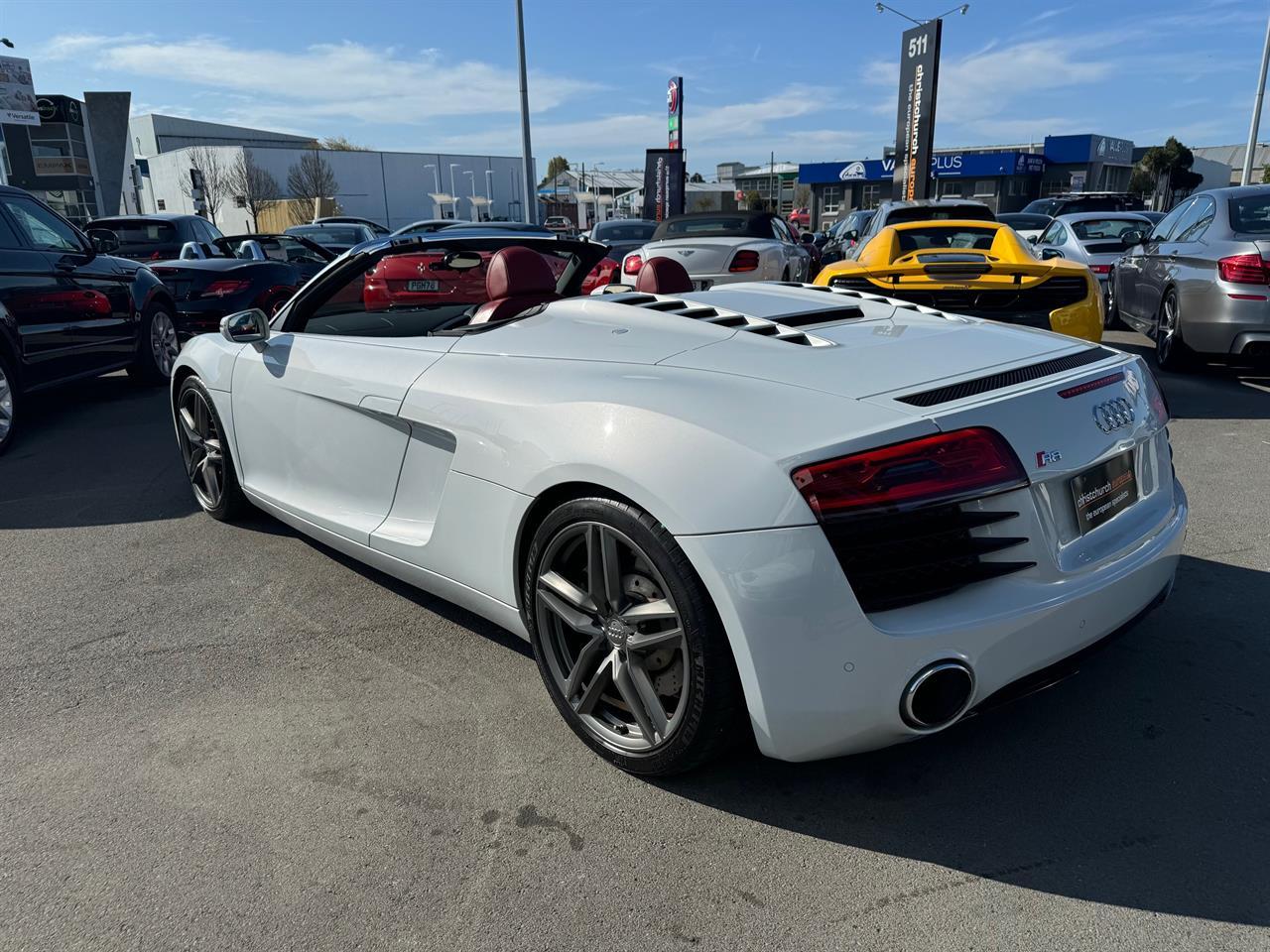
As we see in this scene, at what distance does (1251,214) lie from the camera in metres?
7.11

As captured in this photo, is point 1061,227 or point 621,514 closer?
point 621,514

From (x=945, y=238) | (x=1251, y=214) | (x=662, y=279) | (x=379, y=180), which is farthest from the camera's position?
(x=379, y=180)

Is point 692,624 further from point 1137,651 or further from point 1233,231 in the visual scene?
point 1233,231

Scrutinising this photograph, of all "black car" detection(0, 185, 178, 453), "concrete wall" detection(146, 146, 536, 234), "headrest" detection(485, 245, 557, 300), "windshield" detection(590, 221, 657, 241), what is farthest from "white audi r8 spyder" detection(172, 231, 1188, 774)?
"concrete wall" detection(146, 146, 536, 234)

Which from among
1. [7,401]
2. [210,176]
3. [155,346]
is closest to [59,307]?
[7,401]

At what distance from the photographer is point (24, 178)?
5878 centimetres

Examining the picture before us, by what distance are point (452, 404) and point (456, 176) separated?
291 feet

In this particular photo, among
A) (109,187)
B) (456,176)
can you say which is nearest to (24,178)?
(109,187)

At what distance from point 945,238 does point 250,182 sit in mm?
66703

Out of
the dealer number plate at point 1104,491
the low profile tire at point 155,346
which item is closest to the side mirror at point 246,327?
the dealer number plate at point 1104,491

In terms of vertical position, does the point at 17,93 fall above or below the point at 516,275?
above

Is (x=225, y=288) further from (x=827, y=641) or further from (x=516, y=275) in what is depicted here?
(x=827, y=641)

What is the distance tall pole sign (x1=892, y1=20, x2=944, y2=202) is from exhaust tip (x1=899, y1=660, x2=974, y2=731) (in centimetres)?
2017

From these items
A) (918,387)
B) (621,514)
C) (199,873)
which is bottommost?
(199,873)
